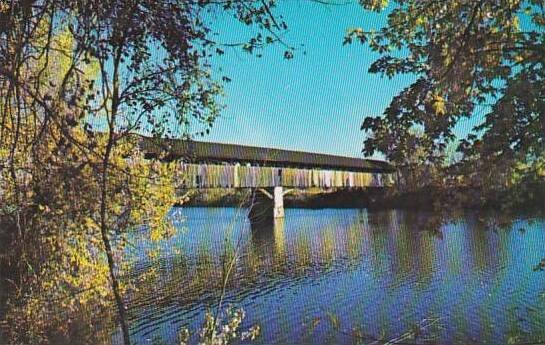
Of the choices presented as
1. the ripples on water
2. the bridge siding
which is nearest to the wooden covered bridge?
the bridge siding

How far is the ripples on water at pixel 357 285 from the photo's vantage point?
602 centimetres

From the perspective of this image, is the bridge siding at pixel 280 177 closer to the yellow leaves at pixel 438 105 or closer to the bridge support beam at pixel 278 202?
the bridge support beam at pixel 278 202

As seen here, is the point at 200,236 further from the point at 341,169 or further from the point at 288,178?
the point at 341,169

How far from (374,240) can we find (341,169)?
9.46 m

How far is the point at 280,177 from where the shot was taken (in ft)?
61.9

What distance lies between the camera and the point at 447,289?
7.57 meters

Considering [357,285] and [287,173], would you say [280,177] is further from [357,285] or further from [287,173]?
[357,285]

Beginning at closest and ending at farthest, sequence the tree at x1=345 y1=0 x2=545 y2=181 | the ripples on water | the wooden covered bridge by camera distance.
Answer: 1. the tree at x1=345 y1=0 x2=545 y2=181
2. the ripples on water
3. the wooden covered bridge

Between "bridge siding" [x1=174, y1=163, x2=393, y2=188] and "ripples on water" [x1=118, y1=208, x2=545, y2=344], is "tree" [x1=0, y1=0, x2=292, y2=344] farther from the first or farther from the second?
"bridge siding" [x1=174, y1=163, x2=393, y2=188]

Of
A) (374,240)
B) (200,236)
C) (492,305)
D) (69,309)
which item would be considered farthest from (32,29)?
(374,240)

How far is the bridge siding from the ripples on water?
9.73 feet

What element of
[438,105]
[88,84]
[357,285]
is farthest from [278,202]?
[88,84]

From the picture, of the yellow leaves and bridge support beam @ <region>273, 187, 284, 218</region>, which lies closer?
the yellow leaves

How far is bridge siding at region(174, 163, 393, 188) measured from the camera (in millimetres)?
14828
